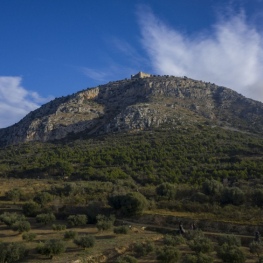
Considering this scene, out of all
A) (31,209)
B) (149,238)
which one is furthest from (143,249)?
(31,209)

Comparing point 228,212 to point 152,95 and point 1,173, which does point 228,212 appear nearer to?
point 1,173

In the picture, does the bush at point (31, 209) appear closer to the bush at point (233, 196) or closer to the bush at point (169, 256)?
the bush at point (169, 256)

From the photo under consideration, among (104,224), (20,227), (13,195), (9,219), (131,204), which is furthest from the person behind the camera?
(13,195)

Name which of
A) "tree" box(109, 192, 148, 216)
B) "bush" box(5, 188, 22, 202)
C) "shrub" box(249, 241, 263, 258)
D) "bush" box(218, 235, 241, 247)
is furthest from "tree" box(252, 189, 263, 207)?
"bush" box(5, 188, 22, 202)

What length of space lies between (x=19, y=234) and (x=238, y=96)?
101 metres

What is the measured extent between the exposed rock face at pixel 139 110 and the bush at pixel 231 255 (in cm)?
6853

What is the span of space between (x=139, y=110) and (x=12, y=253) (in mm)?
72687

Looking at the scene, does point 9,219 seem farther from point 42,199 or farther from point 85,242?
point 85,242

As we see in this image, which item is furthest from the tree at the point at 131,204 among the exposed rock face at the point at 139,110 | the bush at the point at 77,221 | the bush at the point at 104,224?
the exposed rock face at the point at 139,110

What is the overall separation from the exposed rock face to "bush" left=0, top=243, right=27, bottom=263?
68559 millimetres

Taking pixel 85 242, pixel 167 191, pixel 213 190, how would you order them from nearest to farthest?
pixel 85 242 → pixel 213 190 → pixel 167 191

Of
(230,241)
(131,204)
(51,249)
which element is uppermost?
(131,204)

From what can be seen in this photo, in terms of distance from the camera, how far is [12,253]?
1889cm

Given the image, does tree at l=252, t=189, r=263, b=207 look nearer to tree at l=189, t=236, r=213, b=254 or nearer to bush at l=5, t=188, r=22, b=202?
tree at l=189, t=236, r=213, b=254
